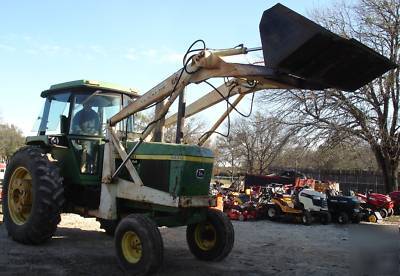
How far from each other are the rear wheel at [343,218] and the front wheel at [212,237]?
1014 cm

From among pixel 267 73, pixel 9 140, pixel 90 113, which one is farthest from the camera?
pixel 9 140

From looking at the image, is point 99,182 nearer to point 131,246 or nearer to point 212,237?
point 131,246

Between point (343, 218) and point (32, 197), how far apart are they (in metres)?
11.8

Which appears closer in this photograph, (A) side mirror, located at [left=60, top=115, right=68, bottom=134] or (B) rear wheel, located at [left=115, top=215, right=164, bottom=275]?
(B) rear wheel, located at [left=115, top=215, right=164, bottom=275]

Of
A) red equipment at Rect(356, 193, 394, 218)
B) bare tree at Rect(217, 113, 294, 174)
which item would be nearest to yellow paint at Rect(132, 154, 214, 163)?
red equipment at Rect(356, 193, 394, 218)

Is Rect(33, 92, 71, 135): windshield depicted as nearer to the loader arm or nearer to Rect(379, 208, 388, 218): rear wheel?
the loader arm

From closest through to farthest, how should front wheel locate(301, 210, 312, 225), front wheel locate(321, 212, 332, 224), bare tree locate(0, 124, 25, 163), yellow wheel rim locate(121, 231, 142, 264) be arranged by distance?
yellow wheel rim locate(121, 231, 142, 264), front wheel locate(301, 210, 312, 225), front wheel locate(321, 212, 332, 224), bare tree locate(0, 124, 25, 163)

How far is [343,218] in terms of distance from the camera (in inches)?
682

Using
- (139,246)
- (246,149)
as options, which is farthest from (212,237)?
(246,149)

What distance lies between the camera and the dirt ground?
21.8 feet

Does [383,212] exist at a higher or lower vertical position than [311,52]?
lower

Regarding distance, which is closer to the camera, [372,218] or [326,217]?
[326,217]

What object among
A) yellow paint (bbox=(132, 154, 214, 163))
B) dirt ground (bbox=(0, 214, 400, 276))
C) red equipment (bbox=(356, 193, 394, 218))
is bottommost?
dirt ground (bbox=(0, 214, 400, 276))

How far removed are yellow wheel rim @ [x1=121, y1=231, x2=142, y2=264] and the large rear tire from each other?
1766 mm
